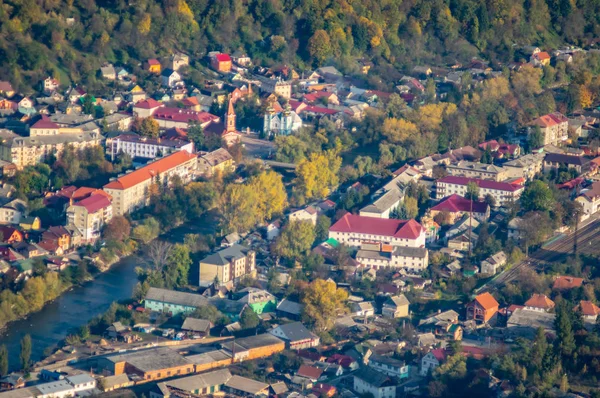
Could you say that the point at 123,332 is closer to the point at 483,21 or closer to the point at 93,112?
the point at 93,112

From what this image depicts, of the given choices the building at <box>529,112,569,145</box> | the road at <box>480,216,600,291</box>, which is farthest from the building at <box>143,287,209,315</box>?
the building at <box>529,112,569,145</box>

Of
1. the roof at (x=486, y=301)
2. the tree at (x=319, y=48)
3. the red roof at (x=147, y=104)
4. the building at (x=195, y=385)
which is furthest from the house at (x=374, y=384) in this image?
the tree at (x=319, y=48)

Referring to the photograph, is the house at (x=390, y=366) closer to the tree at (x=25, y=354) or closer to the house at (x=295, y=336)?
the house at (x=295, y=336)

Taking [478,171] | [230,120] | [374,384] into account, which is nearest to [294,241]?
[374,384]

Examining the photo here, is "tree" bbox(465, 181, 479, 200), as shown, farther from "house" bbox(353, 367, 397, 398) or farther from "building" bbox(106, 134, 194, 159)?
"house" bbox(353, 367, 397, 398)

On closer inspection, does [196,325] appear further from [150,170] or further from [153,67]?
[153,67]
